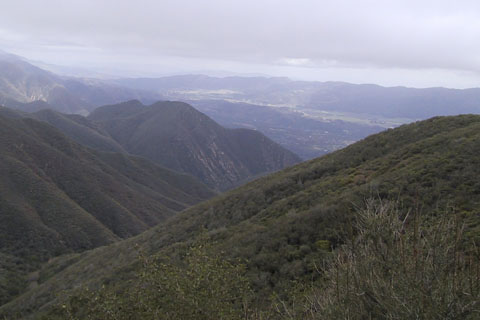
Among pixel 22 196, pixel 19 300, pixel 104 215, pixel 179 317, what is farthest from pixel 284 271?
pixel 104 215

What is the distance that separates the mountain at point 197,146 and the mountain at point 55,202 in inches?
2744

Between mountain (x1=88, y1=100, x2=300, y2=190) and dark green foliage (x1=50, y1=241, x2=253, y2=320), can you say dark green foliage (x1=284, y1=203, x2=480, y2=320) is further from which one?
mountain (x1=88, y1=100, x2=300, y2=190)

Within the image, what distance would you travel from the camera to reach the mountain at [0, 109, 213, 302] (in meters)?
39.5

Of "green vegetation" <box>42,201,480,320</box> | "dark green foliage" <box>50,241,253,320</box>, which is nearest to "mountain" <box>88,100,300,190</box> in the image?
"dark green foliage" <box>50,241,253,320</box>

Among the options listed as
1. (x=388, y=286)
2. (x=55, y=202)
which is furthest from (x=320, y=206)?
(x=55, y=202)

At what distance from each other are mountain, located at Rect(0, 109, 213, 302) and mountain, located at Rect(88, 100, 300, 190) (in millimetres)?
69688

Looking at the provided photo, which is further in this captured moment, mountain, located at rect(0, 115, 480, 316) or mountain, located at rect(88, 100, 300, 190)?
mountain, located at rect(88, 100, 300, 190)

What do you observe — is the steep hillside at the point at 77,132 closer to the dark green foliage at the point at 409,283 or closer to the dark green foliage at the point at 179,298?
the dark green foliage at the point at 179,298

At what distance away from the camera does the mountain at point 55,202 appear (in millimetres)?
39531

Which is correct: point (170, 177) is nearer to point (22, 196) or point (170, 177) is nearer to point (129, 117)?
point (22, 196)

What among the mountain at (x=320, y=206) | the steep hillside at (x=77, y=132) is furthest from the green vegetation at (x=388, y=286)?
the steep hillside at (x=77, y=132)

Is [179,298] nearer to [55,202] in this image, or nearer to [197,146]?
[55,202]

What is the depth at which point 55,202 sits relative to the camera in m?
47.3

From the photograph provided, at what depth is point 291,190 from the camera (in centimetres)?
2177
